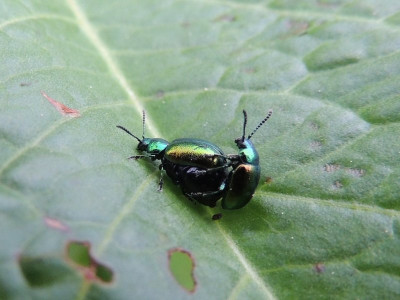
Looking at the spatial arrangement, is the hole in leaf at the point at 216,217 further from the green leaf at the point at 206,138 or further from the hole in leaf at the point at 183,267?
the hole in leaf at the point at 183,267

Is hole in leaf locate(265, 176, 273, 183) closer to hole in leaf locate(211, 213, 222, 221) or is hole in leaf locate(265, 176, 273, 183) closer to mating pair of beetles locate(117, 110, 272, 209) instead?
mating pair of beetles locate(117, 110, 272, 209)

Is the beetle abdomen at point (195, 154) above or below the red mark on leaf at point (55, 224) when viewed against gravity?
below

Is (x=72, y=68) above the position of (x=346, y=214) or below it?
above

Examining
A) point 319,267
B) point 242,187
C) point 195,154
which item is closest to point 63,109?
point 195,154

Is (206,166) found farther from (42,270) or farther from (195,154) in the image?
(42,270)

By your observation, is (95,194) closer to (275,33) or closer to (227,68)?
(227,68)

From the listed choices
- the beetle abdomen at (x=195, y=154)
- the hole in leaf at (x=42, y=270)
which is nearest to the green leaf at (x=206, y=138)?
the hole in leaf at (x=42, y=270)

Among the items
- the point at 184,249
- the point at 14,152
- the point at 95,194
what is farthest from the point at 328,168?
the point at 14,152
